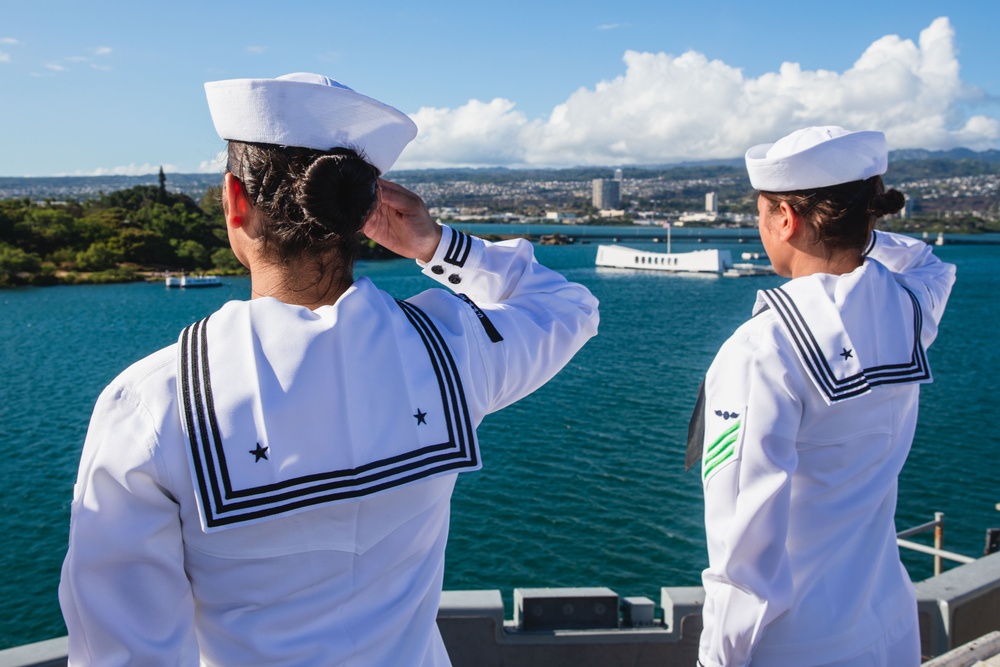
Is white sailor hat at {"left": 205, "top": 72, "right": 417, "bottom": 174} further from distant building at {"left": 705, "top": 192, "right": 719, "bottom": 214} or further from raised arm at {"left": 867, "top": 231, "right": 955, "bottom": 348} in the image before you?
distant building at {"left": 705, "top": 192, "right": 719, "bottom": 214}

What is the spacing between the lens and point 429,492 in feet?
3.84

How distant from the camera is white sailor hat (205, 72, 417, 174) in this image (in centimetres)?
112

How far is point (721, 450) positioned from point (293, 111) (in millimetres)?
996

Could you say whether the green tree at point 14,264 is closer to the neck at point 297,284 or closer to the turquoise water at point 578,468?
the turquoise water at point 578,468

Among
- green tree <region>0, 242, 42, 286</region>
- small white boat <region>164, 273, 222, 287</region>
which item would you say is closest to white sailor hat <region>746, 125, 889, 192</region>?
small white boat <region>164, 273, 222, 287</region>

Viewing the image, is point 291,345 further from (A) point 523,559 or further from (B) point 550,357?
(A) point 523,559

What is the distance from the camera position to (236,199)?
115cm

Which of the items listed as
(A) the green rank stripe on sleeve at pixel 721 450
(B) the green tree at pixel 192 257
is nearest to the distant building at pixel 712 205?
(B) the green tree at pixel 192 257

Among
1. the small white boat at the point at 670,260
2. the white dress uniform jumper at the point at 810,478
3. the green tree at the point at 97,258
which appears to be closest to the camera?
the white dress uniform jumper at the point at 810,478

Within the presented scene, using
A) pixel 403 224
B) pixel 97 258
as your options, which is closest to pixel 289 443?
pixel 403 224

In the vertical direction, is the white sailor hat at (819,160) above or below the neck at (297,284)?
above

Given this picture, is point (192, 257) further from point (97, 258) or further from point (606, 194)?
point (606, 194)

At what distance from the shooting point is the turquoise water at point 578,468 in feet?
34.6

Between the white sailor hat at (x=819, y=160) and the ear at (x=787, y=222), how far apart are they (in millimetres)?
41
